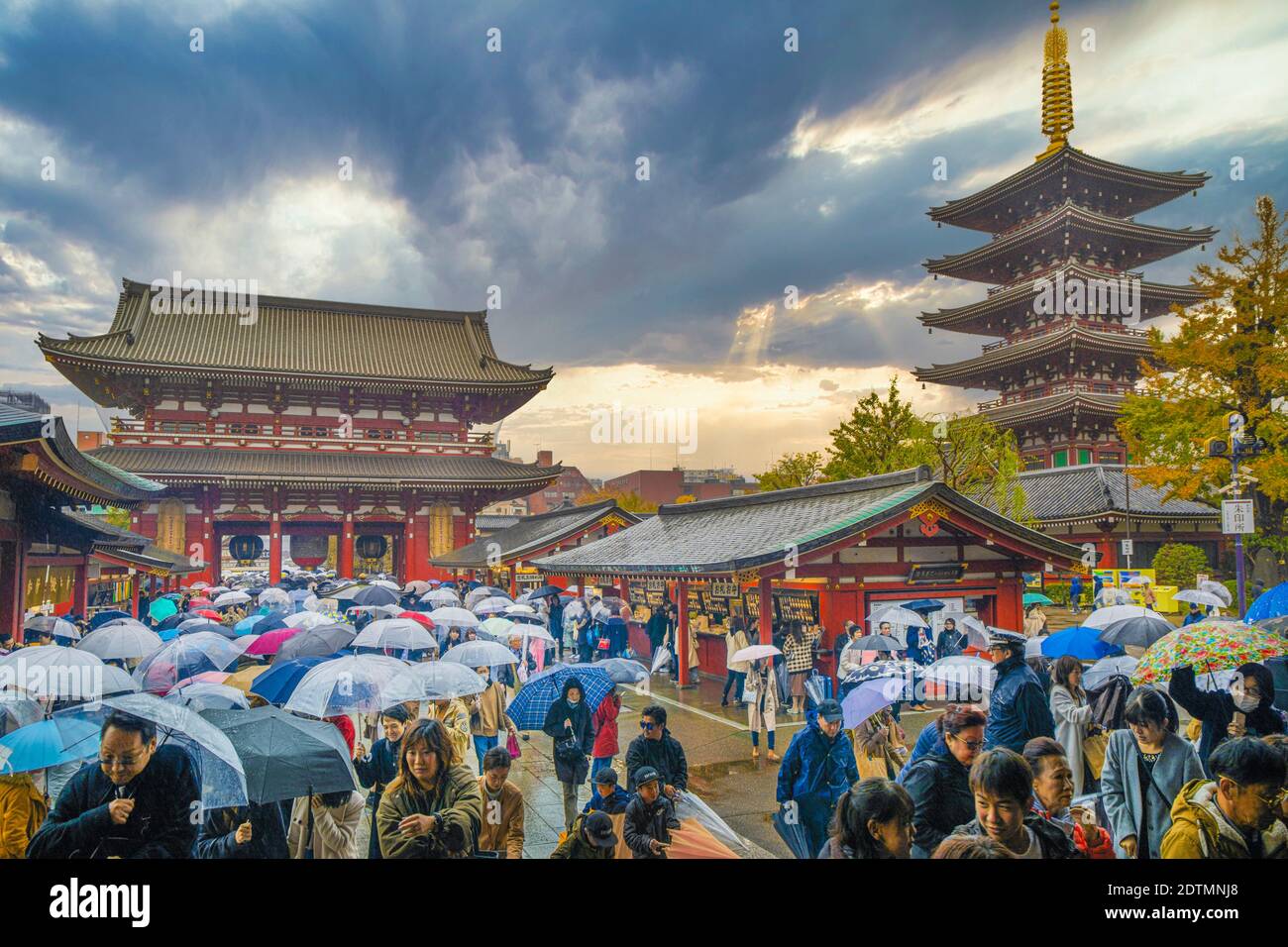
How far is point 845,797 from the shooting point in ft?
13.3

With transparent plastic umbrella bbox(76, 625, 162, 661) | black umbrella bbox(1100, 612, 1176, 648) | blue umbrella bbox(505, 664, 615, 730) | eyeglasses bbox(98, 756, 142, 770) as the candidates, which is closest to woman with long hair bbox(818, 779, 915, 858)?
blue umbrella bbox(505, 664, 615, 730)

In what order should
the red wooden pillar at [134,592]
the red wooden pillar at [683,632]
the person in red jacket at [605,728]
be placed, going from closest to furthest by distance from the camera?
the person in red jacket at [605,728]
the red wooden pillar at [683,632]
the red wooden pillar at [134,592]

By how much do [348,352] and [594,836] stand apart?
38005 millimetres

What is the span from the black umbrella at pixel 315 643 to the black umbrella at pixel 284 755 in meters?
4.57

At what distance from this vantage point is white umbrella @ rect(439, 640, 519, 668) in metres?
9.15

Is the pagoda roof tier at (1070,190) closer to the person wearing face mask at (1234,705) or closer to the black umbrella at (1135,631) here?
the black umbrella at (1135,631)

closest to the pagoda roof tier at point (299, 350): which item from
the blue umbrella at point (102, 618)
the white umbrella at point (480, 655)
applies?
the blue umbrella at point (102, 618)

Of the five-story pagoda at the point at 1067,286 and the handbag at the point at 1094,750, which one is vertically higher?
the five-story pagoda at the point at 1067,286

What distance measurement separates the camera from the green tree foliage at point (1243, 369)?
19.7 meters

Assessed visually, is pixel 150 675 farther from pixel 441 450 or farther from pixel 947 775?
pixel 441 450

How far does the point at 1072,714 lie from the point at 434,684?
19.5ft

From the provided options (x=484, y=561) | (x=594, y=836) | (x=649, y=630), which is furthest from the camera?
(x=484, y=561)

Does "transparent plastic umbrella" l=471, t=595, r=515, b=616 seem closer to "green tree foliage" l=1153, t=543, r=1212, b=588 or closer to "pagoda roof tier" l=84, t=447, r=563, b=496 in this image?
"pagoda roof tier" l=84, t=447, r=563, b=496
